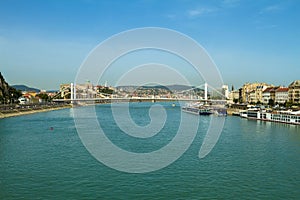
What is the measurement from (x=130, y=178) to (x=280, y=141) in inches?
166

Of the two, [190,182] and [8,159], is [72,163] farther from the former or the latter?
[190,182]

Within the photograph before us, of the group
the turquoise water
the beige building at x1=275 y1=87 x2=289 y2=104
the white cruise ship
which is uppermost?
the beige building at x1=275 y1=87 x2=289 y2=104

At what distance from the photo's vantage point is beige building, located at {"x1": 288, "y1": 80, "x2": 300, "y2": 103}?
1642 cm

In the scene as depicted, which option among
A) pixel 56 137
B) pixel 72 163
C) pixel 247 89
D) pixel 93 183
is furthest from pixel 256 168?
pixel 247 89

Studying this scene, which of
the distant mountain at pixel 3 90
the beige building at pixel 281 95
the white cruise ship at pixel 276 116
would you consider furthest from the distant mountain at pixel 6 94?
the beige building at pixel 281 95

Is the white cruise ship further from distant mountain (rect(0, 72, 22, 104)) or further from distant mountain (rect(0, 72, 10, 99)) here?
distant mountain (rect(0, 72, 10, 99))

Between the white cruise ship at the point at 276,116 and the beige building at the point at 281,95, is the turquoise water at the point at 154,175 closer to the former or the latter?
the white cruise ship at the point at 276,116

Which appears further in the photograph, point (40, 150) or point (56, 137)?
point (56, 137)

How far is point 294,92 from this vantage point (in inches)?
656

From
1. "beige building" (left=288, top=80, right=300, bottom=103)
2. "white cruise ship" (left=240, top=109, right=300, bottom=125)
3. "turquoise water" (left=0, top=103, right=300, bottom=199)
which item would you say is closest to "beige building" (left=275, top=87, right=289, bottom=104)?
"beige building" (left=288, top=80, right=300, bottom=103)

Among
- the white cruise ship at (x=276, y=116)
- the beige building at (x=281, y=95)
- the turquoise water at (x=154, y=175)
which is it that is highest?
the beige building at (x=281, y=95)

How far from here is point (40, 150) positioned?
5488 mm

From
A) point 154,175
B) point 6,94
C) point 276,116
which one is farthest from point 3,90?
point 154,175

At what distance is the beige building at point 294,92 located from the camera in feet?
53.9
